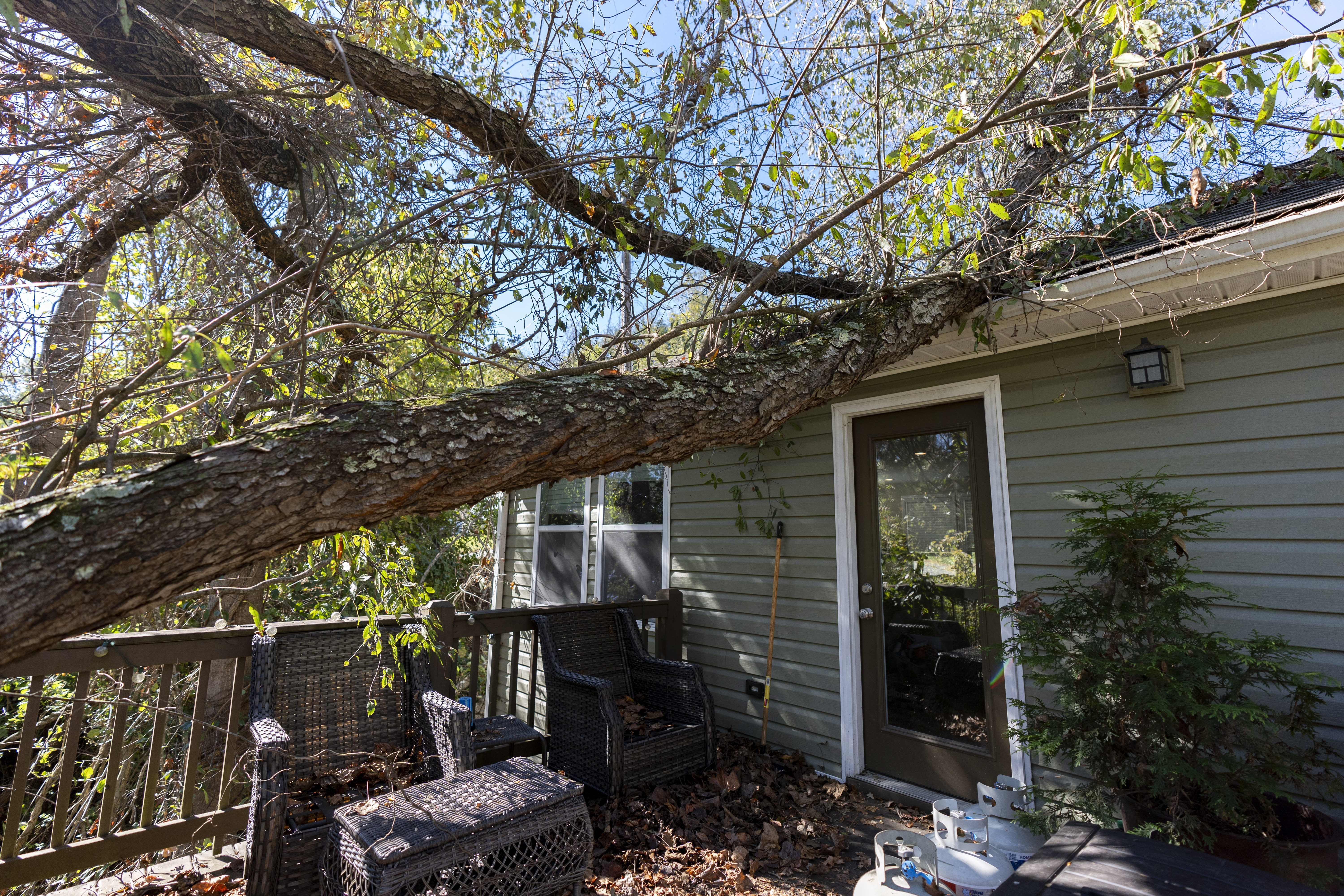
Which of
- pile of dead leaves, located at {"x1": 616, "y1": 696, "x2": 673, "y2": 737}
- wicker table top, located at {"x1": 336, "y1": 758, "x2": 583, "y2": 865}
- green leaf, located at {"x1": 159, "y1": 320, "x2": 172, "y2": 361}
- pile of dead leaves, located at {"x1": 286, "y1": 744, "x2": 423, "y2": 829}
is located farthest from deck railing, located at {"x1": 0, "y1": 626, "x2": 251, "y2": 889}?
pile of dead leaves, located at {"x1": 616, "y1": 696, "x2": 673, "y2": 737}

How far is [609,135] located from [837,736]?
139 inches

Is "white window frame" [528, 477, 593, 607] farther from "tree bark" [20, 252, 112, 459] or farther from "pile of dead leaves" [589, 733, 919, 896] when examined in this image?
"tree bark" [20, 252, 112, 459]

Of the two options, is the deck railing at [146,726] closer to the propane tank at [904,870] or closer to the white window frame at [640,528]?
the white window frame at [640,528]

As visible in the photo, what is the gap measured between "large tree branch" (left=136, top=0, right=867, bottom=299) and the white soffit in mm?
897

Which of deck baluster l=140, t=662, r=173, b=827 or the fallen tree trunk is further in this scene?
deck baluster l=140, t=662, r=173, b=827

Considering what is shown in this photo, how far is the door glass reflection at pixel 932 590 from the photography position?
3.36 meters

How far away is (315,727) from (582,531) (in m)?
3.34

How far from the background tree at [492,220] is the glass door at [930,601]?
32.9 inches

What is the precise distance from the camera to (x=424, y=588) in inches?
110

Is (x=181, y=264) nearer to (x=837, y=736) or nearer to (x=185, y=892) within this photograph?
(x=185, y=892)

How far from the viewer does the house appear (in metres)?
2.46

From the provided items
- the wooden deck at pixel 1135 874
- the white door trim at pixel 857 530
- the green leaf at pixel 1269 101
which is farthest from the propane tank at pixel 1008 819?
the green leaf at pixel 1269 101

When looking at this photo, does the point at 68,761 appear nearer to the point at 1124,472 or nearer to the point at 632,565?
the point at 632,565

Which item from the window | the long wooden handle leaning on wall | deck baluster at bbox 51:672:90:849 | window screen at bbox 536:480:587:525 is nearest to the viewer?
deck baluster at bbox 51:672:90:849
